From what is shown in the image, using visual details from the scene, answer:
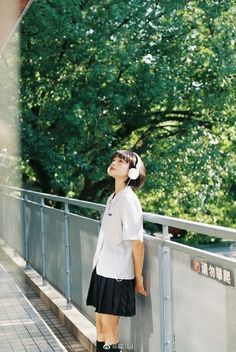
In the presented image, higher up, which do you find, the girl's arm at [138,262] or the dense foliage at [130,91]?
the dense foliage at [130,91]

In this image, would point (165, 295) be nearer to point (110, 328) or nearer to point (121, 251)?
point (121, 251)

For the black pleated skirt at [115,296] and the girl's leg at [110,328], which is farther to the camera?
the girl's leg at [110,328]

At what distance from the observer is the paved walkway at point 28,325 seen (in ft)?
19.6

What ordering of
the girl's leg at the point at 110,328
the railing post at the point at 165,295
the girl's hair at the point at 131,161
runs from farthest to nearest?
the girl's leg at the point at 110,328 < the girl's hair at the point at 131,161 < the railing post at the point at 165,295

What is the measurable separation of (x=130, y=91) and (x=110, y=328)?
1169 centimetres

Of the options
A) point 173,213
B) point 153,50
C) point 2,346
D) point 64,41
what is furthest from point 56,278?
point 173,213

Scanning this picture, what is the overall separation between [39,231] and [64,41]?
738cm

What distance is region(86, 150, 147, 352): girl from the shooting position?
14.5 ft

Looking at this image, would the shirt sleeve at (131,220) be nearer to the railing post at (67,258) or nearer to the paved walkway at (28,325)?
the paved walkway at (28,325)

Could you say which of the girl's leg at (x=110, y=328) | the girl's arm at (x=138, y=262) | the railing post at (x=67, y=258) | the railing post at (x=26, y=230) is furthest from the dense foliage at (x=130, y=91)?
the girl's arm at (x=138, y=262)

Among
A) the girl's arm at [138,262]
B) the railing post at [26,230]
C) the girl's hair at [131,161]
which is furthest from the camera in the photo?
the railing post at [26,230]

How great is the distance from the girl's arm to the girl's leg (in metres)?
0.43

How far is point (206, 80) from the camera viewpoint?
55.9ft

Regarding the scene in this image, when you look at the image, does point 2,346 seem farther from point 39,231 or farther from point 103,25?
point 103,25
